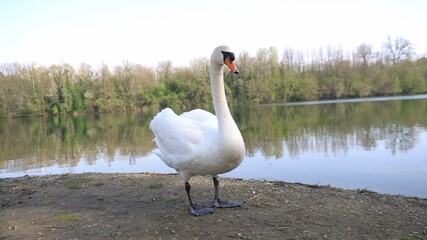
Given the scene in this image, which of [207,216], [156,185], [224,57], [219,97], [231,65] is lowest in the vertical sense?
[207,216]

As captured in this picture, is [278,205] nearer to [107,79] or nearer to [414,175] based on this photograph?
[414,175]

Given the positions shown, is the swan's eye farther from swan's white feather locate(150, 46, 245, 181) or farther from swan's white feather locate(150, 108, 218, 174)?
swan's white feather locate(150, 108, 218, 174)

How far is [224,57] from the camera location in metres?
5.27

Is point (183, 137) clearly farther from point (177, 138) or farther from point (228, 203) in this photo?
point (228, 203)

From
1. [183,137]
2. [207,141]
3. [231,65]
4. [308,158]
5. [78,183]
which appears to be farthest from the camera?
[308,158]

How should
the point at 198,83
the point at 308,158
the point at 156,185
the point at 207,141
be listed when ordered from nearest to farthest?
the point at 207,141
the point at 156,185
the point at 308,158
the point at 198,83

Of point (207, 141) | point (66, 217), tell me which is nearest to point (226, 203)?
point (207, 141)

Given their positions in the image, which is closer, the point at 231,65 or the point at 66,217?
the point at 231,65

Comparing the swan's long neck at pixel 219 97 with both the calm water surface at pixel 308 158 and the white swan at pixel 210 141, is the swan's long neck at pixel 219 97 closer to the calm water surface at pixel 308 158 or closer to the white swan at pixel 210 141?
the white swan at pixel 210 141

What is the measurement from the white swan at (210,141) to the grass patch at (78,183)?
2972 mm

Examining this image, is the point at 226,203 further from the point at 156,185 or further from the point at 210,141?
the point at 156,185

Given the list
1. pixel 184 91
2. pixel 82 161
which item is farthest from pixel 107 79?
pixel 82 161

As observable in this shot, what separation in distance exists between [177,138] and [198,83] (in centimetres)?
6345

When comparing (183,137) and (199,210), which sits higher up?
(183,137)
